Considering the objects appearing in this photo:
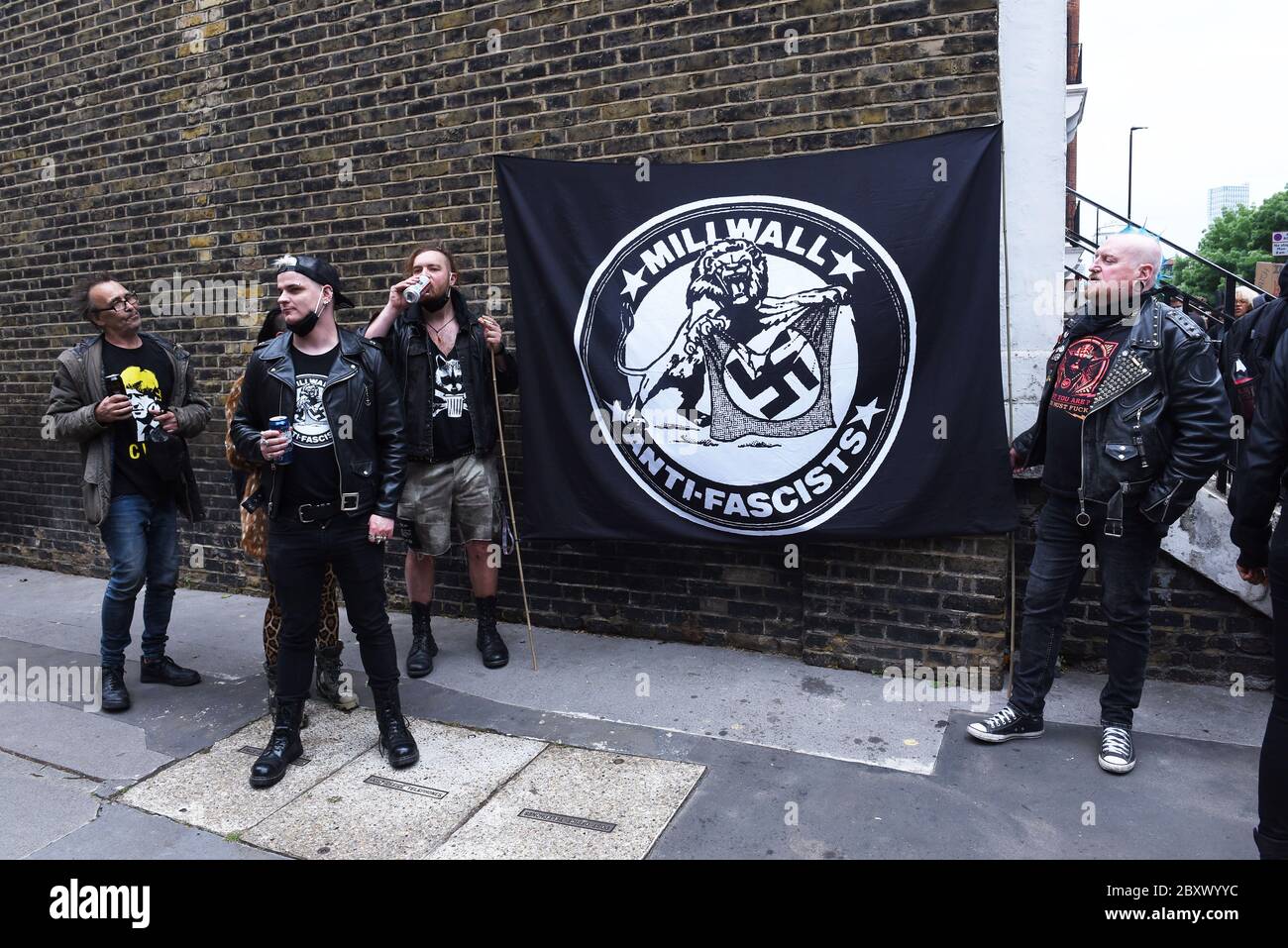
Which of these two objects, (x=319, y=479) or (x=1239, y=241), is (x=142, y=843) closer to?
(x=319, y=479)

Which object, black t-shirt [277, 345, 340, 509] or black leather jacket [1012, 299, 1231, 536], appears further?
black t-shirt [277, 345, 340, 509]

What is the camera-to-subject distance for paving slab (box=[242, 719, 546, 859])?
3.09 metres

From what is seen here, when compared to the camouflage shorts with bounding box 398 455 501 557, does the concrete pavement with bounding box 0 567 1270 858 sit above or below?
below

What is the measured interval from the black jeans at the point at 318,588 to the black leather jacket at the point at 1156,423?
2936mm

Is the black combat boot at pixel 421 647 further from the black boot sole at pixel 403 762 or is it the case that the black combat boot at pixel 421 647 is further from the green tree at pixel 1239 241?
the green tree at pixel 1239 241

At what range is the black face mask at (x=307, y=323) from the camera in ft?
11.6

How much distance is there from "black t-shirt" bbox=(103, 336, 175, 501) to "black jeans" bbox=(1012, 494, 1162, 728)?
14.1ft

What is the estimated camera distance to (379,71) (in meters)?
5.53

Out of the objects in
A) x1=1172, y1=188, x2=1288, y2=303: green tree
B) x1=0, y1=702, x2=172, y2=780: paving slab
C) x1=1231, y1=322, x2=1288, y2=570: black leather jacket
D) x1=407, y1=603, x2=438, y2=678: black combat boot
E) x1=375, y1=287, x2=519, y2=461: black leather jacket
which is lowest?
x1=0, y1=702, x2=172, y2=780: paving slab

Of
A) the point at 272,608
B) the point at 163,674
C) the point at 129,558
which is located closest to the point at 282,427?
the point at 272,608

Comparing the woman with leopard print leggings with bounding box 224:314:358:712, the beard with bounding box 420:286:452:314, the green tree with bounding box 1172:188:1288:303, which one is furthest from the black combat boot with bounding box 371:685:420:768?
the green tree with bounding box 1172:188:1288:303

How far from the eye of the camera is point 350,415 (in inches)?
140

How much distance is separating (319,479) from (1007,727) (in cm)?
304

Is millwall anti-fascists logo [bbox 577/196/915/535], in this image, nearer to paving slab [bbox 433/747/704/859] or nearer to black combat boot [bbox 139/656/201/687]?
paving slab [bbox 433/747/704/859]
